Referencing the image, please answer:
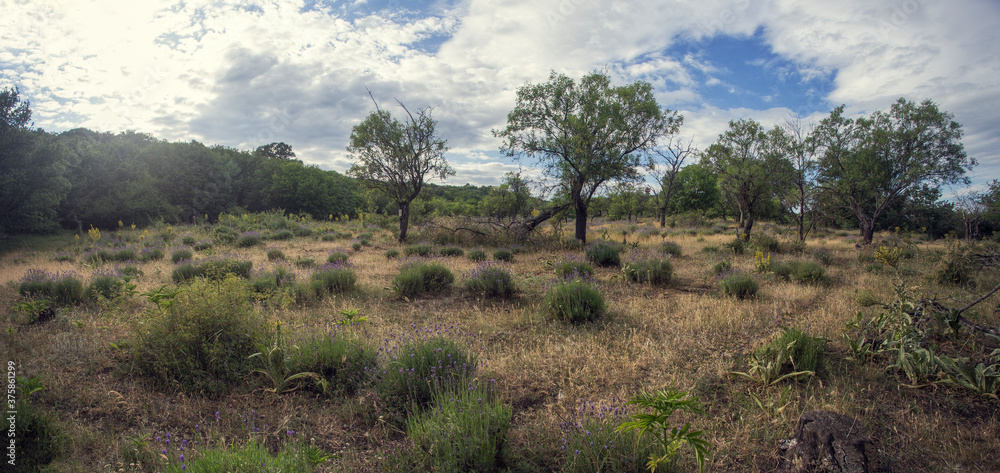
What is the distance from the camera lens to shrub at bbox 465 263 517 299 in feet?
26.1

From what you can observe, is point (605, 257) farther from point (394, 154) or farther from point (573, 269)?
point (394, 154)

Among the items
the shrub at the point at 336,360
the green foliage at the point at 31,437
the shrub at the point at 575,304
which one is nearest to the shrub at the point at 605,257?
the shrub at the point at 575,304

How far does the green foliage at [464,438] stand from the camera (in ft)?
8.13

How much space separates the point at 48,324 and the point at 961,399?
1150 cm

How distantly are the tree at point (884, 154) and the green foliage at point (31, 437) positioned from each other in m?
25.2

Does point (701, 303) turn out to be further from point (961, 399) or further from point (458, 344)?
point (458, 344)

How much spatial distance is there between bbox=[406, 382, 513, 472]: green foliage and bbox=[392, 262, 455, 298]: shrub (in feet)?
18.0

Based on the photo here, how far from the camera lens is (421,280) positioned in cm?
835

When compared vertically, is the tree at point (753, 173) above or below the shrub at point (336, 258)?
above

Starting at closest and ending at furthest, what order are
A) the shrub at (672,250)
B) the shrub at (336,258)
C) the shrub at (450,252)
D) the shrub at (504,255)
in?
the shrub at (336,258) < the shrub at (504,255) < the shrub at (672,250) < the shrub at (450,252)

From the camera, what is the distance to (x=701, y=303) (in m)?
6.95

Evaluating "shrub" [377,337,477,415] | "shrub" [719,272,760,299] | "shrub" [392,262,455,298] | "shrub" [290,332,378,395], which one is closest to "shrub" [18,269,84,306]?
"shrub" [392,262,455,298]

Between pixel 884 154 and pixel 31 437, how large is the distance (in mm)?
30390

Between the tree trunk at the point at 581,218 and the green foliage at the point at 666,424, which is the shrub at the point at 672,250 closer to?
the tree trunk at the point at 581,218
